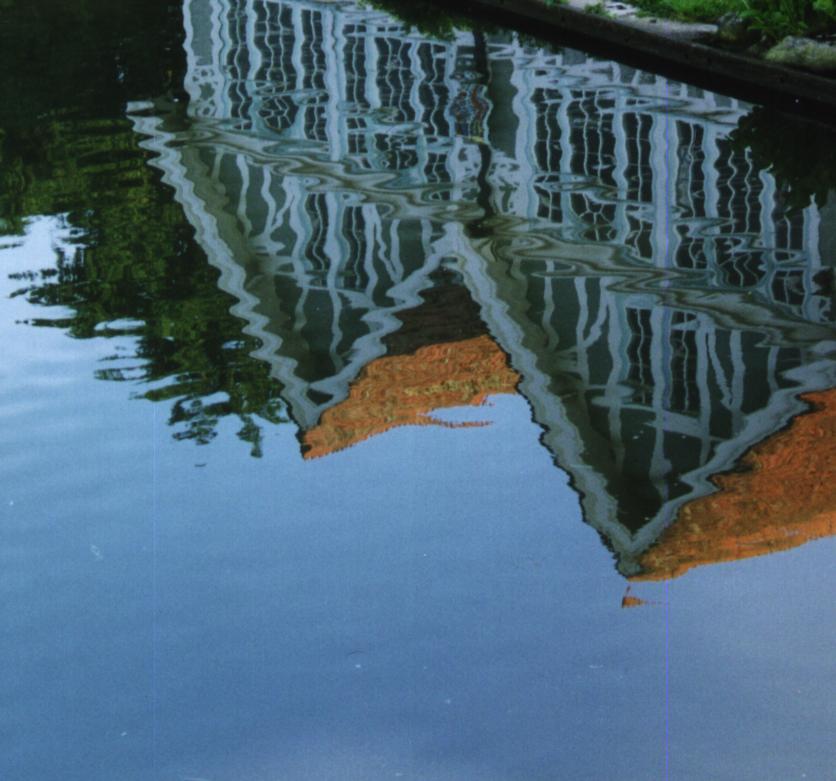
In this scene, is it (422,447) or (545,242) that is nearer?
(422,447)

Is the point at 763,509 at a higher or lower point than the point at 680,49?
lower

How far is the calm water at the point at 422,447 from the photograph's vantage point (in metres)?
5.50

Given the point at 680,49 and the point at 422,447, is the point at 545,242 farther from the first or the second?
the point at 680,49

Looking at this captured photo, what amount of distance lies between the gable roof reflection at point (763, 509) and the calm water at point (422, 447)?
0.02 metres

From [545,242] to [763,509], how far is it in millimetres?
4498

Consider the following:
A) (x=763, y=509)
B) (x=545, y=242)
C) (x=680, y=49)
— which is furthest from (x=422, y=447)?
(x=680, y=49)

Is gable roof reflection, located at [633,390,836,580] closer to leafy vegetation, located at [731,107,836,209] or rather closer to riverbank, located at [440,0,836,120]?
leafy vegetation, located at [731,107,836,209]

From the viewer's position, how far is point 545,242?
36.9ft

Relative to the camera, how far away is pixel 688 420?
26.9ft

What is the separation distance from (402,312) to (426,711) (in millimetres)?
4756

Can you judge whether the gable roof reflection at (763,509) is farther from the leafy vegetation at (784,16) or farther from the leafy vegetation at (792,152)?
the leafy vegetation at (784,16)

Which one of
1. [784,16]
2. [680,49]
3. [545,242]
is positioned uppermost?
[784,16]

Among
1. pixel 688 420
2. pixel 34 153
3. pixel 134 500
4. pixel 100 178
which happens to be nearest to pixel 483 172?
pixel 100 178

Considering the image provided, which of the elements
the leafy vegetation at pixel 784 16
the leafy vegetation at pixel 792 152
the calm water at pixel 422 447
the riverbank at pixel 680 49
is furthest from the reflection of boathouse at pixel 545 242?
the leafy vegetation at pixel 784 16
